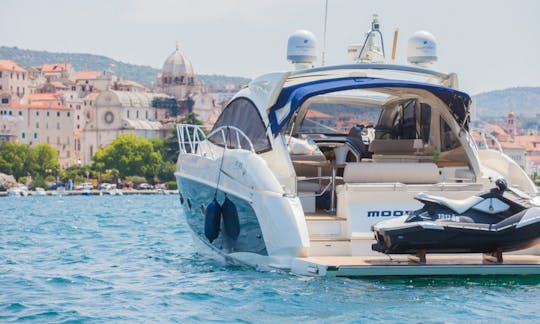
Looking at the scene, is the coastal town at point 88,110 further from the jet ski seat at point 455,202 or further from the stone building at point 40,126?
the jet ski seat at point 455,202

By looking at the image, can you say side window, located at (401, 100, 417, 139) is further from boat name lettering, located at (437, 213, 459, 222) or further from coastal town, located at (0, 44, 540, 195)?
coastal town, located at (0, 44, 540, 195)

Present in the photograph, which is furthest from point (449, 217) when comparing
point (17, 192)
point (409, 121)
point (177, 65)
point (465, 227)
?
point (177, 65)

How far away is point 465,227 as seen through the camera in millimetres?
10891

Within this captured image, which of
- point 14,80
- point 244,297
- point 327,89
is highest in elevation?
point 14,80

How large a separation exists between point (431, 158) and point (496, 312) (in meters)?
5.01

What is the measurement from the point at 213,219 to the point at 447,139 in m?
3.28

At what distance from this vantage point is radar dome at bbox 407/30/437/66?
14.5m

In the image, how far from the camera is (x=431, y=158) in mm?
14477

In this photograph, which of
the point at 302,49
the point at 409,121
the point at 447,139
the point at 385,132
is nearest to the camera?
the point at 302,49

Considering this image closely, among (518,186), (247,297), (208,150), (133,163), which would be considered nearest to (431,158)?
(518,186)

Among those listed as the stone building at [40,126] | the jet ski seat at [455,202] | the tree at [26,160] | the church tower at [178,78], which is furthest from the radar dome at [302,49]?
the church tower at [178,78]

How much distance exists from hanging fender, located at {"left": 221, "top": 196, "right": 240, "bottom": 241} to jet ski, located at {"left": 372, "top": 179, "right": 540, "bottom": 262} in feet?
6.55

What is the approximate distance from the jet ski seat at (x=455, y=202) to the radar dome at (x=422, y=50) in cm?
370

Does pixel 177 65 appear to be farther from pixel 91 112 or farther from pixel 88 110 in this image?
pixel 91 112
